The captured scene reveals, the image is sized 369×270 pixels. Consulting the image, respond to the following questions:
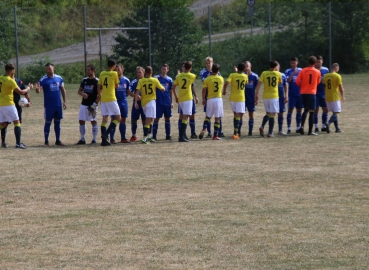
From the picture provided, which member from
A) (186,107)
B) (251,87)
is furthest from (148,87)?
(251,87)

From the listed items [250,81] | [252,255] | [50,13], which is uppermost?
[50,13]

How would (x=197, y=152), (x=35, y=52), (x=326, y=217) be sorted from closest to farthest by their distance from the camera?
(x=326, y=217) < (x=197, y=152) < (x=35, y=52)

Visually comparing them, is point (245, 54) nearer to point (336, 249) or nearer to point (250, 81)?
point (250, 81)

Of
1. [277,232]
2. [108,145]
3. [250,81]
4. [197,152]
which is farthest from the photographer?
[250,81]

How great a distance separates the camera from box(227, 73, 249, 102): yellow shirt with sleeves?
19797 mm

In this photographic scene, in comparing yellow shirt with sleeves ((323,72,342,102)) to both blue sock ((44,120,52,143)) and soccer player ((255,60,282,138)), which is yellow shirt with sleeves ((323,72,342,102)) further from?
blue sock ((44,120,52,143))

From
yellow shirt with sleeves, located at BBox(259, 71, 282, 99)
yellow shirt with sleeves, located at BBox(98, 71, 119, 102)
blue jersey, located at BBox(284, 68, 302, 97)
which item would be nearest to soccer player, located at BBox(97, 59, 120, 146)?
yellow shirt with sleeves, located at BBox(98, 71, 119, 102)

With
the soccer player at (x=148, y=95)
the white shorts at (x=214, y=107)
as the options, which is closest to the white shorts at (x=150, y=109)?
the soccer player at (x=148, y=95)

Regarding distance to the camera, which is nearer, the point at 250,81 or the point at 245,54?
the point at 250,81

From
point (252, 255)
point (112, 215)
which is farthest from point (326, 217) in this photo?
point (112, 215)

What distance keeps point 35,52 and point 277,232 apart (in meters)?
37.8

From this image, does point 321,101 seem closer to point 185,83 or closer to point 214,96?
point 214,96

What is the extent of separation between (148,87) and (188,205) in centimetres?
801

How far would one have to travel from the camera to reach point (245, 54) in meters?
41.1
